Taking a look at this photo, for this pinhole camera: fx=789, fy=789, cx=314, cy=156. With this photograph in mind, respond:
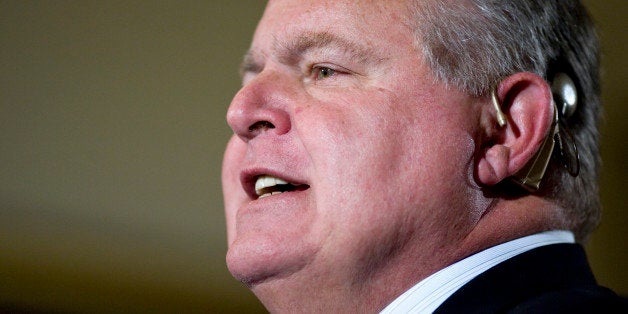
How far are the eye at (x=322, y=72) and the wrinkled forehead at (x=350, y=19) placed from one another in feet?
0.15

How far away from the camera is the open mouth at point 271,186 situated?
0.92 metres

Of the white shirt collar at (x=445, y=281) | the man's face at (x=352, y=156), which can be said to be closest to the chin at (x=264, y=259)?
the man's face at (x=352, y=156)

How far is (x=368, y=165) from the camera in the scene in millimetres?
844

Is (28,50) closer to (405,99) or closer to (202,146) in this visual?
(202,146)

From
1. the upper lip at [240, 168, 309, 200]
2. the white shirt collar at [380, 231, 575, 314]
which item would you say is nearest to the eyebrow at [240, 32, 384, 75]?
the upper lip at [240, 168, 309, 200]

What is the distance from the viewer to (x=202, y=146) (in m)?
2.18

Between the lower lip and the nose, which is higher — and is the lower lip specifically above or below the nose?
below

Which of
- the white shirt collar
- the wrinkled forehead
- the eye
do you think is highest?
the wrinkled forehead

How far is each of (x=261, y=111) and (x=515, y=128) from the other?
0.98 ft

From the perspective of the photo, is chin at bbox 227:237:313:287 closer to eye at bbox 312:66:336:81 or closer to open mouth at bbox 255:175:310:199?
open mouth at bbox 255:175:310:199

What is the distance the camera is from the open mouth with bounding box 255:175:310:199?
0.92 meters

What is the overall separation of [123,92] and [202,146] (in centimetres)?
26

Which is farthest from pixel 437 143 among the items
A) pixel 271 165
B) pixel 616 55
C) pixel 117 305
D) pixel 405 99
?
pixel 616 55

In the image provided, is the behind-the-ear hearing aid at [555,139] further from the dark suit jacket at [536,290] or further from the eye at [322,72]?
the eye at [322,72]
